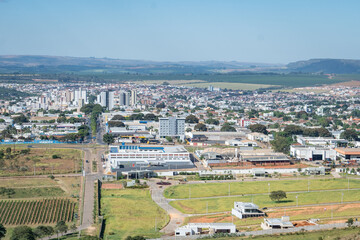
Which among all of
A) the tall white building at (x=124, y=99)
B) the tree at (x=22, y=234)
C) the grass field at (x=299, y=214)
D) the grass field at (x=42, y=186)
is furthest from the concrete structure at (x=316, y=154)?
the tall white building at (x=124, y=99)

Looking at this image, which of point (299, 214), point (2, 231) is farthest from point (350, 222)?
point (2, 231)

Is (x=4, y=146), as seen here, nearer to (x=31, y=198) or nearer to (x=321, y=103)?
(x=31, y=198)

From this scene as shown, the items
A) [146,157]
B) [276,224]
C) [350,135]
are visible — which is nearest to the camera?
[276,224]

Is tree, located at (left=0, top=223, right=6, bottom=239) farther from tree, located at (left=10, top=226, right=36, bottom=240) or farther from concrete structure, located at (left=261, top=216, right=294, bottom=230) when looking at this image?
concrete structure, located at (left=261, top=216, right=294, bottom=230)

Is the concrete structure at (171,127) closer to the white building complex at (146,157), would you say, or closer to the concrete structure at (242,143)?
the concrete structure at (242,143)

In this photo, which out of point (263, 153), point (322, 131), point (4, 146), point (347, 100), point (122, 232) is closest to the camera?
point (122, 232)

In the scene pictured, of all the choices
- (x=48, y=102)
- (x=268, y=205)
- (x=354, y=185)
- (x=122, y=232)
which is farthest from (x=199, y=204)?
(x=48, y=102)

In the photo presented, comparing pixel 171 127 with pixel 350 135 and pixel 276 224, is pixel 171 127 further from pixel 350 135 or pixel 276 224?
pixel 276 224
